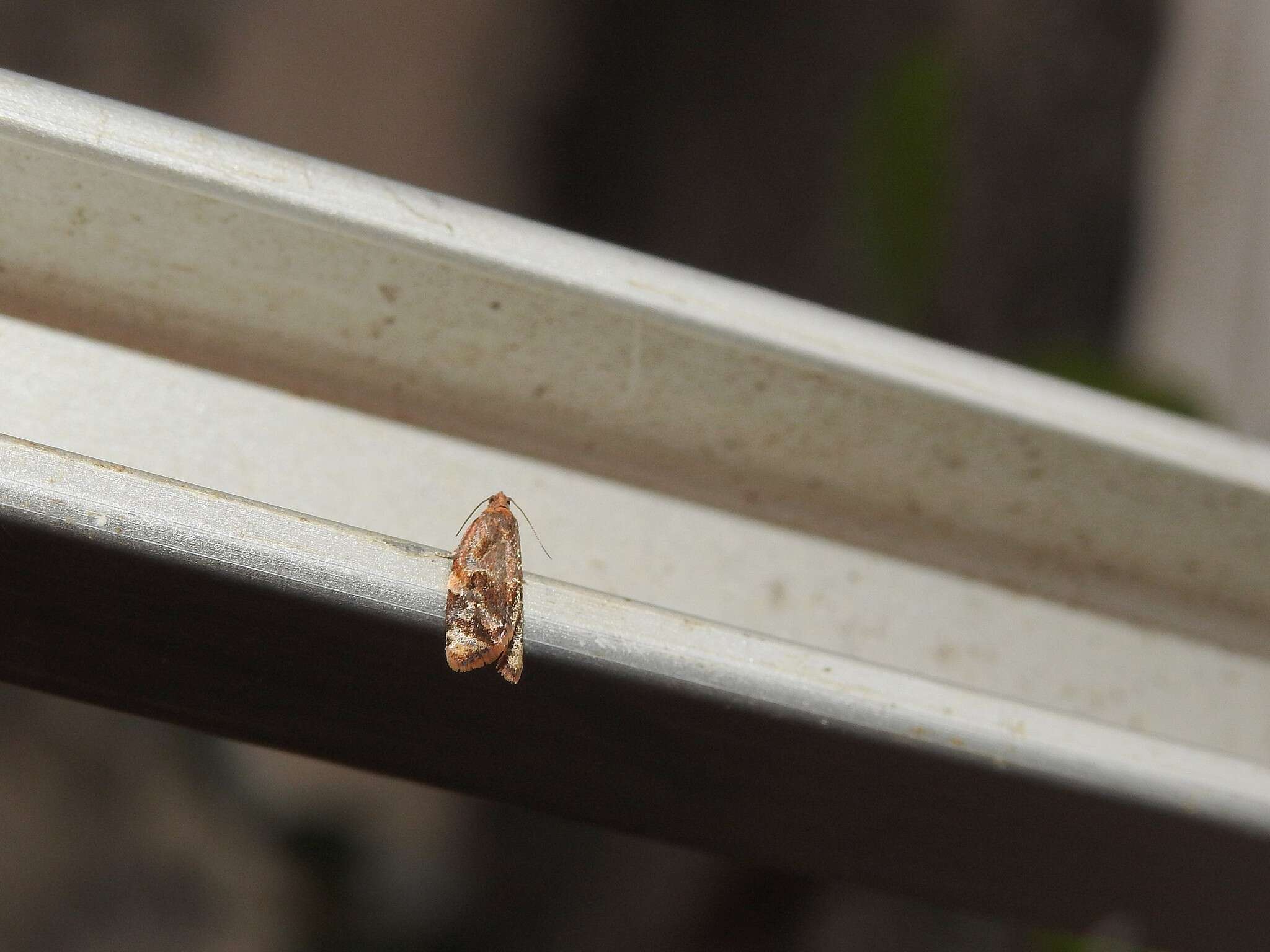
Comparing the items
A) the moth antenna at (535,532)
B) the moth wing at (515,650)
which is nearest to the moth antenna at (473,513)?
the moth antenna at (535,532)

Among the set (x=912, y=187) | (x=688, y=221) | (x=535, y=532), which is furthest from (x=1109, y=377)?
(x=688, y=221)

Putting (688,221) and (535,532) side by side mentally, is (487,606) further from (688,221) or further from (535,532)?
(688,221)

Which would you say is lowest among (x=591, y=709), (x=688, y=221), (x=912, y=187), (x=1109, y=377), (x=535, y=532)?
(x=591, y=709)

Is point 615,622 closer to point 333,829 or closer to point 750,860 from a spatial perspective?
point 750,860

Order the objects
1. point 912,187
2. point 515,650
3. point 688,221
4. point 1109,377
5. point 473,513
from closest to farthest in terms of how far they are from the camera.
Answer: point 515,650 < point 473,513 < point 1109,377 < point 912,187 < point 688,221

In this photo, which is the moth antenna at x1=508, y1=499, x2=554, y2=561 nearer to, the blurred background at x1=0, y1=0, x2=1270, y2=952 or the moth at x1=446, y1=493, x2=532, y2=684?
the moth at x1=446, y1=493, x2=532, y2=684

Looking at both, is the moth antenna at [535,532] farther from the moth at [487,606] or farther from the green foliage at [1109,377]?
the green foliage at [1109,377]

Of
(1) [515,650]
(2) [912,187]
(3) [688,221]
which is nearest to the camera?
(1) [515,650]
